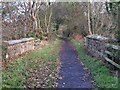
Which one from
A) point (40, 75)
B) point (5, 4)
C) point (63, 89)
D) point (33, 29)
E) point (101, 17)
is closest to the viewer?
point (63, 89)

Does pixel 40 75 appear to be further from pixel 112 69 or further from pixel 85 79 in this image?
pixel 112 69

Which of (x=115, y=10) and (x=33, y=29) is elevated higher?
(x=115, y=10)

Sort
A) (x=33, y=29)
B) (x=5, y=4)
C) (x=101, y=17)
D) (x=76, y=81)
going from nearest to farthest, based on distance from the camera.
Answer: (x=76, y=81)
(x=5, y=4)
(x=33, y=29)
(x=101, y=17)

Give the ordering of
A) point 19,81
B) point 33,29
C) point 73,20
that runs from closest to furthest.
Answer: point 19,81, point 33,29, point 73,20

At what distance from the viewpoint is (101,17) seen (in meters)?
37.6

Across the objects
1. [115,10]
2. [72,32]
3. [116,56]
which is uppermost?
[115,10]

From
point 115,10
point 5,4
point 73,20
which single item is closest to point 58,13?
point 73,20

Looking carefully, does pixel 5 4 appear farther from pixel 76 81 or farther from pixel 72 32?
pixel 72 32

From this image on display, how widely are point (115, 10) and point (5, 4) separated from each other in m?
14.0

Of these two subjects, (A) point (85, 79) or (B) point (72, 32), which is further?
(B) point (72, 32)

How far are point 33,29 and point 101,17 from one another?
34.3 ft

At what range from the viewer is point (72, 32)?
52844mm

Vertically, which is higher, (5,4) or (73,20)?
(5,4)

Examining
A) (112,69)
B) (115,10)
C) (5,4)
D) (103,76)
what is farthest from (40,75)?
(5,4)
